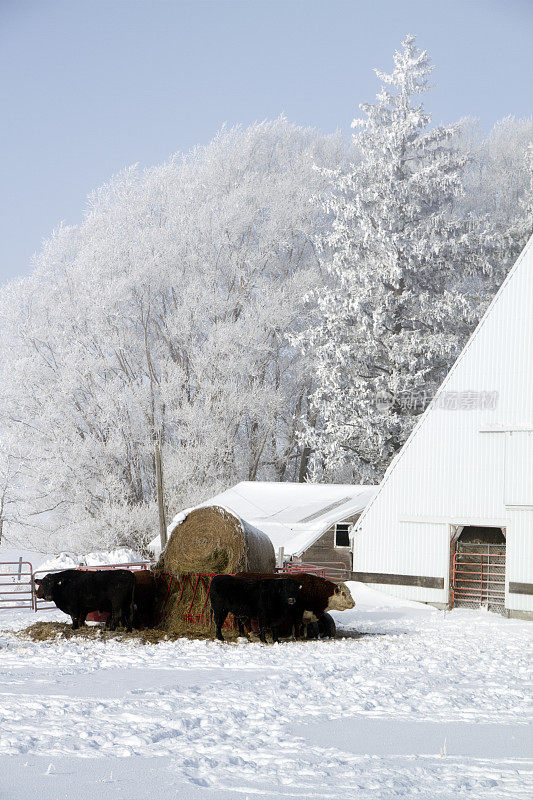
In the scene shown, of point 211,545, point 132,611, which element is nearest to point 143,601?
point 132,611

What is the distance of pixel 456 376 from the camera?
1919cm

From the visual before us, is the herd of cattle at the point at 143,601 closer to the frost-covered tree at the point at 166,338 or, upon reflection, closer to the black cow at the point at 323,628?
the black cow at the point at 323,628

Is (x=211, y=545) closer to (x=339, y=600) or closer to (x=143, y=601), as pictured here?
(x=143, y=601)

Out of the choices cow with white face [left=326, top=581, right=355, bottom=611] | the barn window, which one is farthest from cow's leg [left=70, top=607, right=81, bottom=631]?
the barn window

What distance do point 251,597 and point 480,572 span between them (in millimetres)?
8300

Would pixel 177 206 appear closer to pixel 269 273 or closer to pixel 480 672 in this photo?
pixel 269 273

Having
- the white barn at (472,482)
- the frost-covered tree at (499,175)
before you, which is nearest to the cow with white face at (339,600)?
the white barn at (472,482)

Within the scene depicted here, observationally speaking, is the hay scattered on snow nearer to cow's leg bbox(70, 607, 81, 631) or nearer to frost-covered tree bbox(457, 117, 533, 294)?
cow's leg bbox(70, 607, 81, 631)

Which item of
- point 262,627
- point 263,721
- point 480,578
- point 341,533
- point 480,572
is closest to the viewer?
point 263,721

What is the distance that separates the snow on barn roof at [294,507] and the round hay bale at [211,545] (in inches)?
320

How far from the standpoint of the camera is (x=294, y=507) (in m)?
26.3

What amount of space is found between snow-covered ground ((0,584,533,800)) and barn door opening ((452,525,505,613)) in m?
5.94

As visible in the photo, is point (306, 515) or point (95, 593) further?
point (306, 515)

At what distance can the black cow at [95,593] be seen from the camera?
14.5m
